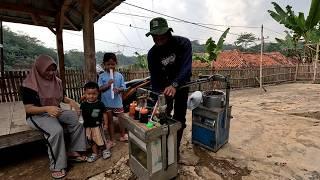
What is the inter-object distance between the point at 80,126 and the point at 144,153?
1184 mm

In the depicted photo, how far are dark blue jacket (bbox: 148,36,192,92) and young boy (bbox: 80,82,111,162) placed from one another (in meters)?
0.84

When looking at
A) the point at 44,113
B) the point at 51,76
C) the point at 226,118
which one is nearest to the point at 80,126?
the point at 44,113

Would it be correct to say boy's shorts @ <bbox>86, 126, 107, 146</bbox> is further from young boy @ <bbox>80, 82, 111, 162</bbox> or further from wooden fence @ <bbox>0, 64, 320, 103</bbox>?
wooden fence @ <bbox>0, 64, 320, 103</bbox>

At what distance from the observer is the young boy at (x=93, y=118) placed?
10.6ft

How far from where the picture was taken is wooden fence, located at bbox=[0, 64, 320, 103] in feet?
21.2

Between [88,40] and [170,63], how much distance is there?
1593 mm

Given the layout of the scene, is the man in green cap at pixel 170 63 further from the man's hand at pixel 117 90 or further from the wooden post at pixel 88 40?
the wooden post at pixel 88 40

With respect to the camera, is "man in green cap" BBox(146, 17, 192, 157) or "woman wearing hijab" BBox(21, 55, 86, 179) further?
→ "woman wearing hijab" BBox(21, 55, 86, 179)

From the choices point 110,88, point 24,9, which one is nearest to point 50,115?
point 110,88

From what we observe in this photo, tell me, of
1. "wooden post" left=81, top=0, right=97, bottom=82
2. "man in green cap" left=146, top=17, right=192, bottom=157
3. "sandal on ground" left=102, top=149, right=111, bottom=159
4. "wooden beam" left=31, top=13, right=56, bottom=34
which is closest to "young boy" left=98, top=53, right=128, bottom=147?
"sandal on ground" left=102, top=149, right=111, bottom=159

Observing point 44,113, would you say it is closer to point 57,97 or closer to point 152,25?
point 57,97

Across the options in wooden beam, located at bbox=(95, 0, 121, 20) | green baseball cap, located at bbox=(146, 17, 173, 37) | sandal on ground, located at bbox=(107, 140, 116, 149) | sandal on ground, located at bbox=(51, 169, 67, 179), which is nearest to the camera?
green baseball cap, located at bbox=(146, 17, 173, 37)

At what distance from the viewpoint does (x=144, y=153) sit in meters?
2.52

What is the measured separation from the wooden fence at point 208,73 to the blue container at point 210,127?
17.3 ft
